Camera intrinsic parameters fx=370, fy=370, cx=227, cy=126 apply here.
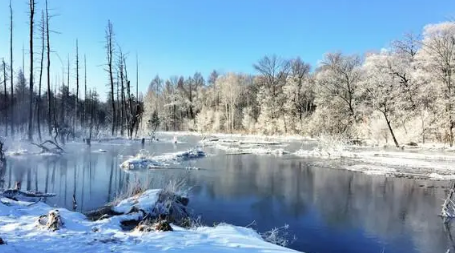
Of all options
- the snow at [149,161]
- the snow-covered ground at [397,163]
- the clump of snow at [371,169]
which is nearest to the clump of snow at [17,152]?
the snow at [149,161]

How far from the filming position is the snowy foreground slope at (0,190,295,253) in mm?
4461

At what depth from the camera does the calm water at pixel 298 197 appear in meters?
7.55

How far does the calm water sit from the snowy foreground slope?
2.25 meters

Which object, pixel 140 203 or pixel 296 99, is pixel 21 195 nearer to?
pixel 140 203

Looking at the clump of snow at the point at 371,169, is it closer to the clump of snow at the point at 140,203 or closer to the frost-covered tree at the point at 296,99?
the clump of snow at the point at 140,203

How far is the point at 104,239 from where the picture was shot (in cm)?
486

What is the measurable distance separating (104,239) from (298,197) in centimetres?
737

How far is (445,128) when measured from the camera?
27.8 metres

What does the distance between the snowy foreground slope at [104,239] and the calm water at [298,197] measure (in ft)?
7.38

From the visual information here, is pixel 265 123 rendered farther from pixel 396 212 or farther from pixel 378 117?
pixel 396 212

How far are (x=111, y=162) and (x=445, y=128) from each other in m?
24.1

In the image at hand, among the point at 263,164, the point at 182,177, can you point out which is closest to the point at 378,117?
the point at 263,164

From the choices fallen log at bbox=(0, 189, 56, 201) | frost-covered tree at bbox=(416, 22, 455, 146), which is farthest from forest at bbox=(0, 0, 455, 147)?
fallen log at bbox=(0, 189, 56, 201)

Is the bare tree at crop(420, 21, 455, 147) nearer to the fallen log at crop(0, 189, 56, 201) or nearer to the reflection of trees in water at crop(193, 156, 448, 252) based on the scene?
the reflection of trees in water at crop(193, 156, 448, 252)
